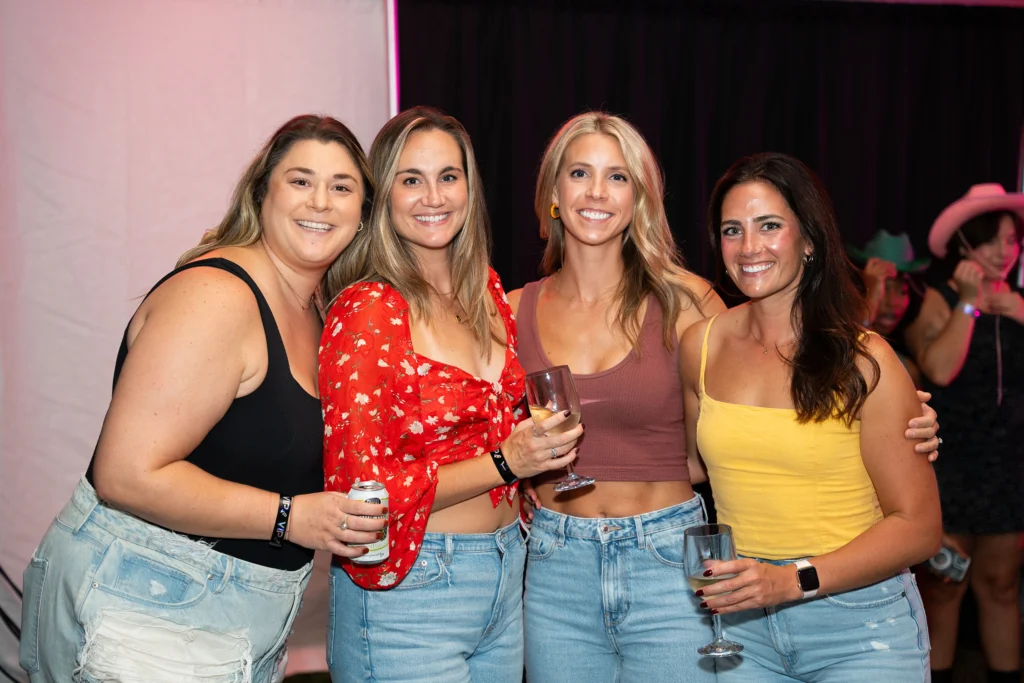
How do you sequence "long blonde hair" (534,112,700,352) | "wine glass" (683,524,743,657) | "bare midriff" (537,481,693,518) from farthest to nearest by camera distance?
"long blonde hair" (534,112,700,352) → "bare midriff" (537,481,693,518) → "wine glass" (683,524,743,657)

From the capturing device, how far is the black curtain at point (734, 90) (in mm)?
4535

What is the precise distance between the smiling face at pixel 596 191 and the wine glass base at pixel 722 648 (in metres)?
1.11

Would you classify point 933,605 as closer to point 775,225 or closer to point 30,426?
point 775,225

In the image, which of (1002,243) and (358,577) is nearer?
(358,577)

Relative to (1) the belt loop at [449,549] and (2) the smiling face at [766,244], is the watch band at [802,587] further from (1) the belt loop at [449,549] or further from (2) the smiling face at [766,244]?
(1) the belt loop at [449,549]

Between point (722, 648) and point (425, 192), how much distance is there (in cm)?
126

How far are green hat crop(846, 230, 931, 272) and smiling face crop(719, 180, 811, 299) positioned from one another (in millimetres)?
3087

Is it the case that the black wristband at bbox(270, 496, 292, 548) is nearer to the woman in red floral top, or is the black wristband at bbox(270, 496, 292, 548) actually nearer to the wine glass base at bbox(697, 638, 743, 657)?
the woman in red floral top

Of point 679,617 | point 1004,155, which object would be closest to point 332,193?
point 679,617

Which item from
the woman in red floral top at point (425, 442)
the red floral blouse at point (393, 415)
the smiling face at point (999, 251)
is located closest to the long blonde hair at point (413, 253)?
the woman in red floral top at point (425, 442)

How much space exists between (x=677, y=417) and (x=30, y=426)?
132 inches

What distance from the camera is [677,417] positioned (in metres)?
2.43

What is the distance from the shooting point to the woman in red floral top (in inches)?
77.3

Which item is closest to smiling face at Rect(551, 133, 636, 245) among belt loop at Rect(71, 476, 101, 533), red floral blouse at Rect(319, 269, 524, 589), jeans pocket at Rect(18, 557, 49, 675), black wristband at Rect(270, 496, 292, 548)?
red floral blouse at Rect(319, 269, 524, 589)
